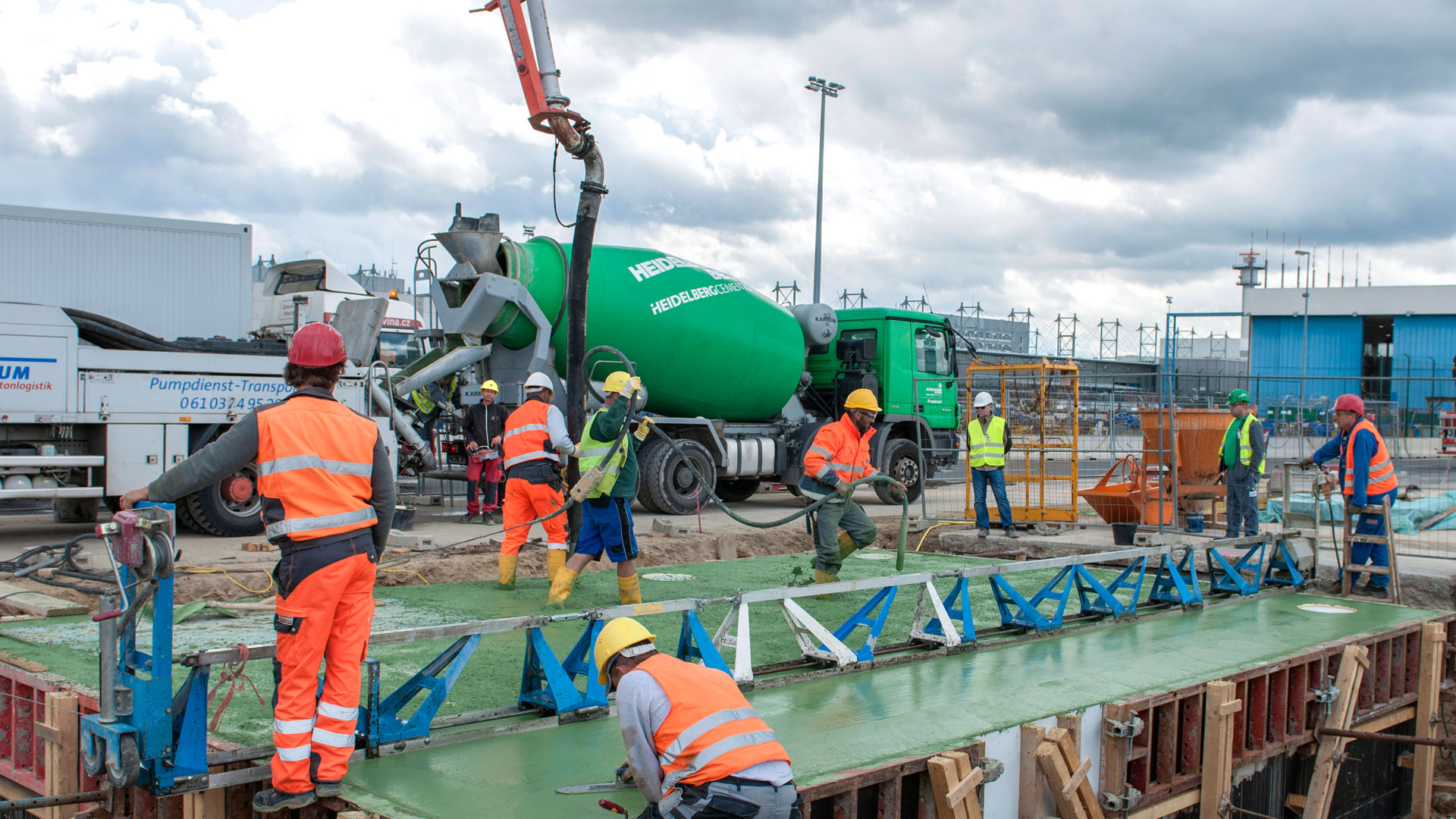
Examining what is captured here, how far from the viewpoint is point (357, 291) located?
19016 mm

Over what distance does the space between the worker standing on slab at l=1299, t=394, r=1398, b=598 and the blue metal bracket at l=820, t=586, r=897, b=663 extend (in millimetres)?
5077

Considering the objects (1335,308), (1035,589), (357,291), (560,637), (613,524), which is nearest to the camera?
(560,637)

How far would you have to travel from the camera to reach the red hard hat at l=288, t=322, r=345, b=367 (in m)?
4.02

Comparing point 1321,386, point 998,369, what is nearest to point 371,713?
point 998,369

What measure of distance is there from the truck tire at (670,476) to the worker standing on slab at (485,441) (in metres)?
2.29

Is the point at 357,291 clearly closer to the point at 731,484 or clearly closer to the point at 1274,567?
the point at 731,484

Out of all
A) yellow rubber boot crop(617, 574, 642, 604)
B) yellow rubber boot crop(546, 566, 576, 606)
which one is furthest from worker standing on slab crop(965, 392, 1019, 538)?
yellow rubber boot crop(546, 566, 576, 606)

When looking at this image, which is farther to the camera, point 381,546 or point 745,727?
point 381,546

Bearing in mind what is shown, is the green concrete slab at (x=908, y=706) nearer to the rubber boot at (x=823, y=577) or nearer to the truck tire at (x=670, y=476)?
the rubber boot at (x=823, y=577)

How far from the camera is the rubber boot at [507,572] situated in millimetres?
8453

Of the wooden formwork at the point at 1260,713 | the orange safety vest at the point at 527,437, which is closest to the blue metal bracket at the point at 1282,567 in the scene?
the wooden formwork at the point at 1260,713

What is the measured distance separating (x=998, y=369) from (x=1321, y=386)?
5.95 meters

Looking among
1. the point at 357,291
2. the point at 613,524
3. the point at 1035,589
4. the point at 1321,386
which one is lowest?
the point at 1035,589

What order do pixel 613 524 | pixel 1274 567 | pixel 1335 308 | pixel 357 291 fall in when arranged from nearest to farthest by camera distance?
1. pixel 613 524
2. pixel 1274 567
3. pixel 357 291
4. pixel 1335 308
